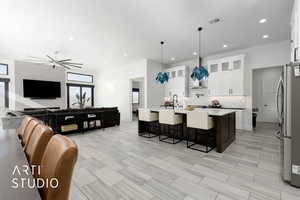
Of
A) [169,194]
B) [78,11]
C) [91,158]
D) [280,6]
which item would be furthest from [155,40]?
[169,194]

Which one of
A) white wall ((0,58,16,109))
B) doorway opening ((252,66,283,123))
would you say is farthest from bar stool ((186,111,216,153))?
white wall ((0,58,16,109))

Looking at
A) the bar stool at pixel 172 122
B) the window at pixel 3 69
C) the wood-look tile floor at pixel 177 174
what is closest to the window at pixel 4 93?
the window at pixel 3 69

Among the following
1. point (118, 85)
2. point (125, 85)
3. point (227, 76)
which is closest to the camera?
point (227, 76)

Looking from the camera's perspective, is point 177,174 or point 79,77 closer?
point 177,174

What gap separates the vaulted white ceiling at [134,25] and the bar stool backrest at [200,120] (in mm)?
2318

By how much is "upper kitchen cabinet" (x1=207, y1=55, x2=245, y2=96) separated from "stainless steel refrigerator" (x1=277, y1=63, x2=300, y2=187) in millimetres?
3743

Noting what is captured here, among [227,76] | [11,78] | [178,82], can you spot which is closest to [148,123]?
[178,82]

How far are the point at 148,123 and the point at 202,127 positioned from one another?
2.14m

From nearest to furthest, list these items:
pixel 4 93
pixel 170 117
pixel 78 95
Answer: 1. pixel 170 117
2. pixel 4 93
3. pixel 78 95

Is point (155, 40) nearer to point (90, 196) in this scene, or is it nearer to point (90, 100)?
point (90, 196)

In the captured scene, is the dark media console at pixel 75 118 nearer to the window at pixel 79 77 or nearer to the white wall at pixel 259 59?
the window at pixel 79 77

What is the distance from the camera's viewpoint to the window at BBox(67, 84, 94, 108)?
8883 millimetres

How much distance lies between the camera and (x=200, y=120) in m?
3.21

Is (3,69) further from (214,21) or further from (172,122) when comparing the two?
(214,21)
